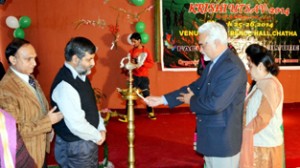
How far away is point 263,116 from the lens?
2330mm

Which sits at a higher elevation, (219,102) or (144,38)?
(144,38)

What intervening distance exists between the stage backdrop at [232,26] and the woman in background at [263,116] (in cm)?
322

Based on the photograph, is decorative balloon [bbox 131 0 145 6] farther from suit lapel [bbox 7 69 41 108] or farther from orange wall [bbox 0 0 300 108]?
suit lapel [bbox 7 69 41 108]

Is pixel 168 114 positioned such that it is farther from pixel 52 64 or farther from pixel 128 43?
pixel 52 64

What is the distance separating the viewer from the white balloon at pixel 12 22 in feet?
17.2

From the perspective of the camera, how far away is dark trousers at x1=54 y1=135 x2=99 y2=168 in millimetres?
1945

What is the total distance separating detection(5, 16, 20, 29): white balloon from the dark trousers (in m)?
3.79

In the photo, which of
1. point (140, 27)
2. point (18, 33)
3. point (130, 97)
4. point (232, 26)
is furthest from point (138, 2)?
point (130, 97)

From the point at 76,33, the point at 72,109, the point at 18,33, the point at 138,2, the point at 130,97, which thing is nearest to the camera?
the point at 72,109

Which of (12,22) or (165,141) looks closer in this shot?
(165,141)

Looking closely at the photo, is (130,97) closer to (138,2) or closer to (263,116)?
(263,116)

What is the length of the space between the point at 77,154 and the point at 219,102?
0.85m

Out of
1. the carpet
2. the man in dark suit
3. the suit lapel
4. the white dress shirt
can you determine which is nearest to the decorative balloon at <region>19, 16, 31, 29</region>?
the carpet

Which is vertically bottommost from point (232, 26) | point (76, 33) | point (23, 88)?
point (23, 88)
